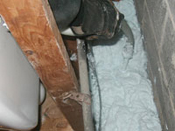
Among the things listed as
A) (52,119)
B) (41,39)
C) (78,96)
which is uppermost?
(41,39)

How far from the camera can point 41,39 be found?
2.07ft

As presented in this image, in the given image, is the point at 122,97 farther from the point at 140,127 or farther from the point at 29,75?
the point at 29,75

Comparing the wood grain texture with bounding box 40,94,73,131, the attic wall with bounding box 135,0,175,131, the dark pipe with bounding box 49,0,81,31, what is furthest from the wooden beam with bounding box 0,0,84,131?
the wood grain texture with bounding box 40,94,73,131

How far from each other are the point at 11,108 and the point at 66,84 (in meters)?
0.23

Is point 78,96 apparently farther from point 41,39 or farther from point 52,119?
point 52,119

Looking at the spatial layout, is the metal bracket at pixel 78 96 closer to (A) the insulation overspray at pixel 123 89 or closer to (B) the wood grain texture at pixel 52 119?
(A) the insulation overspray at pixel 123 89

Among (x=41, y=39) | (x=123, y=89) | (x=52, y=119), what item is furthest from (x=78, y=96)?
(x=52, y=119)

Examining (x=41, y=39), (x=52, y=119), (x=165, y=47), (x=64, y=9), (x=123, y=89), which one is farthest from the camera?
(x=52, y=119)

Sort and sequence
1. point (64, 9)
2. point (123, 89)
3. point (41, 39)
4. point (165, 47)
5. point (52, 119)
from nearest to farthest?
point (41, 39), point (64, 9), point (165, 47), point (123, 89), point (52, 119)

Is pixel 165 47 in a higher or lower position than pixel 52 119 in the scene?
higher

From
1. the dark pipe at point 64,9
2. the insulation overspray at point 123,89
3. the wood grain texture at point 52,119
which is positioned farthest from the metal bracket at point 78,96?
the wood grain texture at point 52,119

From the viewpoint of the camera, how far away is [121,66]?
150cm

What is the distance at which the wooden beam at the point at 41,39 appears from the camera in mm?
537

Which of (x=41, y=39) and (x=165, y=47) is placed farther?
(x=165, y=47)
